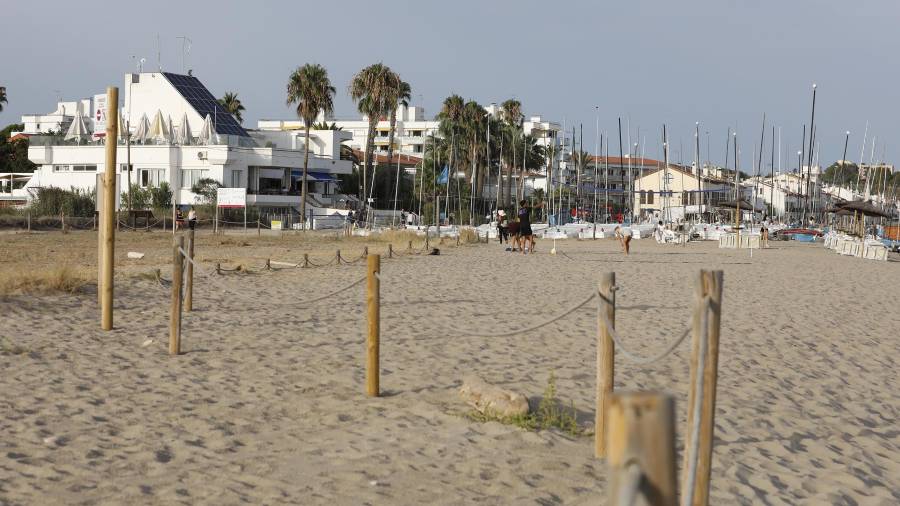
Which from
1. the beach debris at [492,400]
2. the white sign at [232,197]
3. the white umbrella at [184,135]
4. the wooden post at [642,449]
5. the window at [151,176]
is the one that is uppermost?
the white umbrella at [184,135]

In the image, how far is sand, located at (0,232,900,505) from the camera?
242 inches

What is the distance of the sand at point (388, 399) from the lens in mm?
6148

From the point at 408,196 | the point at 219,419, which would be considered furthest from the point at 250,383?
the point at 408,196

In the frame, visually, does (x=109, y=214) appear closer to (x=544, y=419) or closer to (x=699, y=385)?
(x=544, y=419)

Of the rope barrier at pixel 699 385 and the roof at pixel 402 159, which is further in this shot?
the roof at pixel 402 159

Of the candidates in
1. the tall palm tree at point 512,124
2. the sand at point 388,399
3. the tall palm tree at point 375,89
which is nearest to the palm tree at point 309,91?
the tall palm tree at point 375,89

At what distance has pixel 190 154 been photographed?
225ft

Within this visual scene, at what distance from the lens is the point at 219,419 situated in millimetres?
7680

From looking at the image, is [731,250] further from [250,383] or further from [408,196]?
[408,196]

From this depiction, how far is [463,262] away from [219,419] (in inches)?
771

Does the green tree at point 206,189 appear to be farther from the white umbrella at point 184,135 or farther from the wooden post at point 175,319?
the wooden post at point 175,319

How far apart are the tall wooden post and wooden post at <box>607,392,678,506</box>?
10418 millimetres

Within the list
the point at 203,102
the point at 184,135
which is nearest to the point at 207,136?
the point at 184,135

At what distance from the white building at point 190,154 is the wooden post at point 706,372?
6086 centimetres
